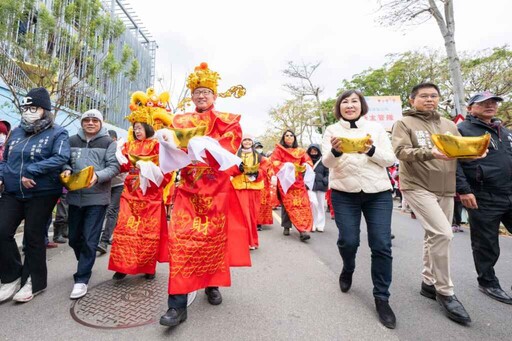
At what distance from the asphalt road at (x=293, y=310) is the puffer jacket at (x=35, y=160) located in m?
1.04

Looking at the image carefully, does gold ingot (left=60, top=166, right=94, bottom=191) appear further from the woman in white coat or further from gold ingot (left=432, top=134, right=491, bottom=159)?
gold ingot (left=432, top=134, right=491, bottom=159)

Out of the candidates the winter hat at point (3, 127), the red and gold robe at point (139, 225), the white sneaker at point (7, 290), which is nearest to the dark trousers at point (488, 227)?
the red and gold robe at point (139, 225)

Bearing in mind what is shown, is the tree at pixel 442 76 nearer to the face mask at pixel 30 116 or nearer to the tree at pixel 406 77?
the tree at pixel 406 77

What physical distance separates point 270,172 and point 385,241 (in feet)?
12.5

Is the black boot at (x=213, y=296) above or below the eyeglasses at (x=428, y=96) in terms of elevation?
below

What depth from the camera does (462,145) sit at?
7.50ft

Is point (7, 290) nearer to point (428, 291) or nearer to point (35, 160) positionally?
point (35, 160)

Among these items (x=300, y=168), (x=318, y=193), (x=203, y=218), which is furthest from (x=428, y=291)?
(x=318, y=193)

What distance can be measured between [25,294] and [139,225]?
1.14 meters

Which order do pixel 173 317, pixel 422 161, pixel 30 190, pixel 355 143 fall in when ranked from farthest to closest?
pixel 30 190
pixel 422 161
pixel 355 143
pixel 173 317

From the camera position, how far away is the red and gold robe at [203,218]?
243 centimetres

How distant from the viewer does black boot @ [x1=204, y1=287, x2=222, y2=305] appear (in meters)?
2.76

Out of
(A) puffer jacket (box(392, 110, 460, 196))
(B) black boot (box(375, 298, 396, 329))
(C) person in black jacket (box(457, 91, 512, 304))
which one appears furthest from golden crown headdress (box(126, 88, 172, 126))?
(C) person in black jacket (box(457, 91, 512, 304))

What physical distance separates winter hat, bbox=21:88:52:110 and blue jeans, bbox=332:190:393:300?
3032 millimetres
